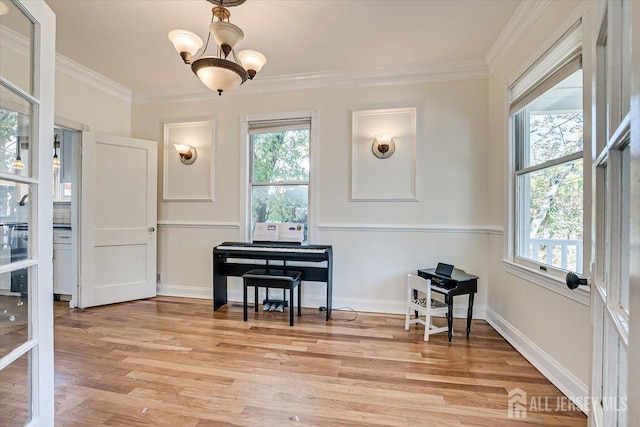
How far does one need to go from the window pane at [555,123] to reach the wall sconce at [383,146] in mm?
1239

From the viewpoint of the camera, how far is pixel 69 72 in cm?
324

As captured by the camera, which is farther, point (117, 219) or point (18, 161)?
point (117, 219)

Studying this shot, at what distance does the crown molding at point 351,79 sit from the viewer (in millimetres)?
3104

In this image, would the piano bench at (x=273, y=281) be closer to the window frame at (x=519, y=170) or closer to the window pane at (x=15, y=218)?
the window pane at (x=15, y=218)

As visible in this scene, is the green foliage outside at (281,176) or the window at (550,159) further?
the green foliage outside at (281,176)

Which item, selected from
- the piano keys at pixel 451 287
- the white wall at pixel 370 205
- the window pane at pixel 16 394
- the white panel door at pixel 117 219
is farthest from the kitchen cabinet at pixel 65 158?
the piano keys at pixel 451 287

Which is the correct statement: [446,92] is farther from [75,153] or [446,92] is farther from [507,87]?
[75,153]

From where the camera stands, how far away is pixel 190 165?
381 cm

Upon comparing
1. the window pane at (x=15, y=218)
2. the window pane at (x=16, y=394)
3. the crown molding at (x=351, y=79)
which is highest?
the crown molding at (x=351, y=79)

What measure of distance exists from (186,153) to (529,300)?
156 inches

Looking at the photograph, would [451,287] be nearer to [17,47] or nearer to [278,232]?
[278,232]

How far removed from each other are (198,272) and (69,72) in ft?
8.88

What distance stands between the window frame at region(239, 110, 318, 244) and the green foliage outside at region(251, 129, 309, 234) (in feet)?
0.20

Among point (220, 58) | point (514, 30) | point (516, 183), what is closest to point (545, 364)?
point (516, 183)
